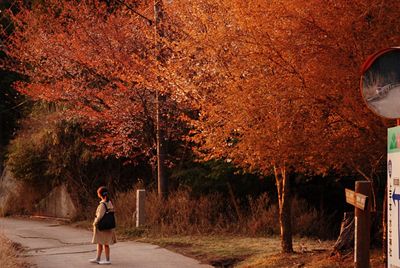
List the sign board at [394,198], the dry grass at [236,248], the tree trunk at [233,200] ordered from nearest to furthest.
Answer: the sign board at [394,198] → the dry grass at [236,248] → the tree trunk at [233,200]

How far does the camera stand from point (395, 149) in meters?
6.24

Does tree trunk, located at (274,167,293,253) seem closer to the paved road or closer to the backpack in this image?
the paved road

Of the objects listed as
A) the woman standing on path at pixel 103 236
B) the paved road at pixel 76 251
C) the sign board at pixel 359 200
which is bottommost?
the paved road at pixel 76 251

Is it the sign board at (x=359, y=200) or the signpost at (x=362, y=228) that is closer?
the sign board at (x=359, y=200)

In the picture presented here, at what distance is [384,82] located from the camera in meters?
6.81

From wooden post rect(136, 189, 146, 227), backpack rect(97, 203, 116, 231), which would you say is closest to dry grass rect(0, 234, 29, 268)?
backpack rect(97, 203, 116, 231)

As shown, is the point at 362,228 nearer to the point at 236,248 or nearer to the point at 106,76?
the point at 236,248

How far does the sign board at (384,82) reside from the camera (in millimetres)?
6727

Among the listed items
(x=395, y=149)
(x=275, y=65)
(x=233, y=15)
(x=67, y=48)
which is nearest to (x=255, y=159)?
(x=275, y=65)

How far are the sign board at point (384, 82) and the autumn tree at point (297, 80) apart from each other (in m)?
2.97

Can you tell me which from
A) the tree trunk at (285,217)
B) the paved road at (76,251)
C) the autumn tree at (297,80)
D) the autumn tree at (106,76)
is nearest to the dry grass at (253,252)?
the tree trunk at (285,217)

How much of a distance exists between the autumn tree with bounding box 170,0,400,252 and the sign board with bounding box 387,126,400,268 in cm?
368

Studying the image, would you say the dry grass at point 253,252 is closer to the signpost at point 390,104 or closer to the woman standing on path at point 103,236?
the woman standing on path at point 103,236

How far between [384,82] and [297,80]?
3577mm
